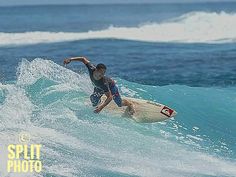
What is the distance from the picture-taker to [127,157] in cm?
1136

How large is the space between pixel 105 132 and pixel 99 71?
55.3 inches

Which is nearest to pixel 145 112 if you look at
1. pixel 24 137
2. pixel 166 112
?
pixel 166 112

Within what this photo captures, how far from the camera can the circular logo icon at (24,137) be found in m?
11.0

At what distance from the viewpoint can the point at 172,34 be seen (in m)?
45.5

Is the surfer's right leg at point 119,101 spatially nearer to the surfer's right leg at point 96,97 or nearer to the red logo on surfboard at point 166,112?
the surfer's right leg at point 96,97

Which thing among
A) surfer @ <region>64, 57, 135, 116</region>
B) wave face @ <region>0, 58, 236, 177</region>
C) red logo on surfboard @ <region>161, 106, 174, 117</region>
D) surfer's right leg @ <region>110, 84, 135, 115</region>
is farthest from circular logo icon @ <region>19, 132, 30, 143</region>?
red logo on surfboard @ <region>161, 106, 174, 117</region>

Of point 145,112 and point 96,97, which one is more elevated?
point 96,97

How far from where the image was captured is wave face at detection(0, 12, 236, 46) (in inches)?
1574

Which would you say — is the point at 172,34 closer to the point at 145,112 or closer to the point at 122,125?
the point at 145,112

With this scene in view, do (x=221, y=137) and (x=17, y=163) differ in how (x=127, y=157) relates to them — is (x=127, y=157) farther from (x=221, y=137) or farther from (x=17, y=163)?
(x=221, y=137)

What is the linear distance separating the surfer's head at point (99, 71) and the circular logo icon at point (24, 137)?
225 centimetres

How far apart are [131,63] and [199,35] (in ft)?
53.9

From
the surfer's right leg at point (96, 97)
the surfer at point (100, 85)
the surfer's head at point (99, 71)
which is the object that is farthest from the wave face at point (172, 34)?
the surfer's head at point (99, 71)

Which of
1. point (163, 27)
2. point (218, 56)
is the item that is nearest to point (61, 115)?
point (218, 56)
